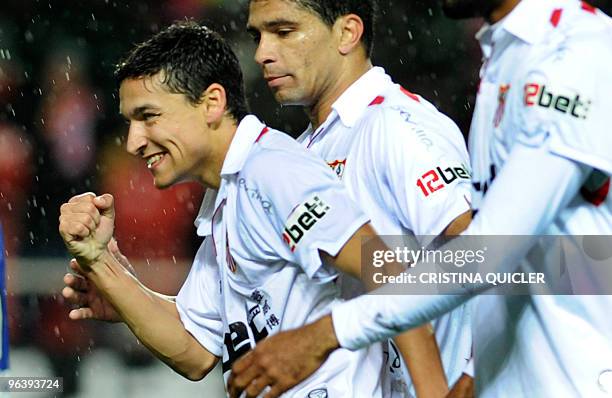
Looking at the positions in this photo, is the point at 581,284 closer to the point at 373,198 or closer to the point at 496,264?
the point at 496,264

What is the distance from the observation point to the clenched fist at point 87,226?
10.7ft

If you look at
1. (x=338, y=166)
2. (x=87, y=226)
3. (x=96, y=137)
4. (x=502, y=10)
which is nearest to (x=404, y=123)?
(x=338, y=166)

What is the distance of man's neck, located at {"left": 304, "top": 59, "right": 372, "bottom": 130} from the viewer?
3.62 metres

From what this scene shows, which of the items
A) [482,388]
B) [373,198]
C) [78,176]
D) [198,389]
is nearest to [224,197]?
[373,198]

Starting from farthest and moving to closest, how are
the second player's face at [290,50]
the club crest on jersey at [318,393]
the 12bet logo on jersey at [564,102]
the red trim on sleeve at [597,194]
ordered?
the second player's face at [290,50], the club crest on jersey at [318,393], the red trim on sleeve at [597,194], the 12bet logo on jersey at [564,102]

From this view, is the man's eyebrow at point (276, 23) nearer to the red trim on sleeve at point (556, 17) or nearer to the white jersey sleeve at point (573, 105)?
the red trim on sleeve at point (556, 17)

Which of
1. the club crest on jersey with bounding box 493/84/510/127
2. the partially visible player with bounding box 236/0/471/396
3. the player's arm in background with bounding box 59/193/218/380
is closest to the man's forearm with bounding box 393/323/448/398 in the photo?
the partially visible player with bounding box 236/0/471/396

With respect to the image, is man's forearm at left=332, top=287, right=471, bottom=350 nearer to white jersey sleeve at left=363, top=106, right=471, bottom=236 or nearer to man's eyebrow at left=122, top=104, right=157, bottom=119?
white jersey sleeve at left=363, top=106, right=471, bottom=236

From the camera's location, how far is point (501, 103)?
2.18 meters

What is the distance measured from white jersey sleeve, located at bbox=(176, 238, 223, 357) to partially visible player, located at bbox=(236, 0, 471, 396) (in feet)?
1.44

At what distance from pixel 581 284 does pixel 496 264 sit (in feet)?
0.66

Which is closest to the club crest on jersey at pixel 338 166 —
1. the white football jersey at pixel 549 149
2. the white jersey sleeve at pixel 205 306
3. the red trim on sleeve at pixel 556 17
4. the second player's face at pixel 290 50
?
the second player's face at pixel 290 50

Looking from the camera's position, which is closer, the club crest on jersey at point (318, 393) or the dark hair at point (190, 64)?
the club crest on jersey at point (318, 393)

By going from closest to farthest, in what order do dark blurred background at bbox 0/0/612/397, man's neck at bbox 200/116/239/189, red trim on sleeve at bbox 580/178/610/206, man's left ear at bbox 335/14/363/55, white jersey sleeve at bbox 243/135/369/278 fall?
red trim on sleeve at bbox 580/178/610/206 → white jersey sleeve at bbox 243/135/369/278 → man's neck at bbox 200/116/239/189 → man's left ear at bbox 335/14/363/55 → dark blurred background at bbox 0/0/612/397
